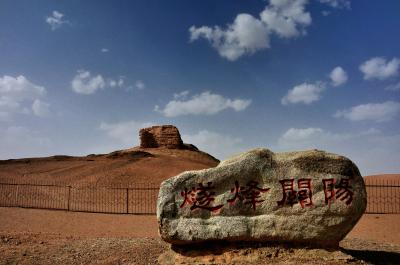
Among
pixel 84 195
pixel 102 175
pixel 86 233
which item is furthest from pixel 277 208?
pixel 102 175

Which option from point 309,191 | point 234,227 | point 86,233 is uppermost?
point 309,191

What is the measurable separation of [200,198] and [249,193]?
3.23ft

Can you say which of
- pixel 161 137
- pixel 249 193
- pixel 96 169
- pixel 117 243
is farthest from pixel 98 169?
pixel 249 193

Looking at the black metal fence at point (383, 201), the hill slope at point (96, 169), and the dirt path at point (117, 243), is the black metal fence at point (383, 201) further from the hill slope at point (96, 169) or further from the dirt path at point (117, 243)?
the hill slope at point (96, 169)

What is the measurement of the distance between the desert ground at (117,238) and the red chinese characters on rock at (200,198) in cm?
88

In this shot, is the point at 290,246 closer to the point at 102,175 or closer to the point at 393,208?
the point at 393,208

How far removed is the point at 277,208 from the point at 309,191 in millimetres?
727

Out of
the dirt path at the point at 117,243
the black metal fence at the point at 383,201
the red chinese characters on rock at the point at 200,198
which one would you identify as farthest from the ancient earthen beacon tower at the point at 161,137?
the red chinese characters on rock at the point at 200,198

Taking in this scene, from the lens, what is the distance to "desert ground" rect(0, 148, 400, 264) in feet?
27.9

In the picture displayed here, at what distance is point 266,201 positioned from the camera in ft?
28.2

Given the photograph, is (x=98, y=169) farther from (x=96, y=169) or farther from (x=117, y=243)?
(x=117, y=243)

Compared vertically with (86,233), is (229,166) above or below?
above

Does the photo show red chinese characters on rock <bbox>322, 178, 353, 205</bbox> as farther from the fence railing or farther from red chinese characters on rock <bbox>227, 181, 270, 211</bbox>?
the fence railing

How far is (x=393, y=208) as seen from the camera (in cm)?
2122
